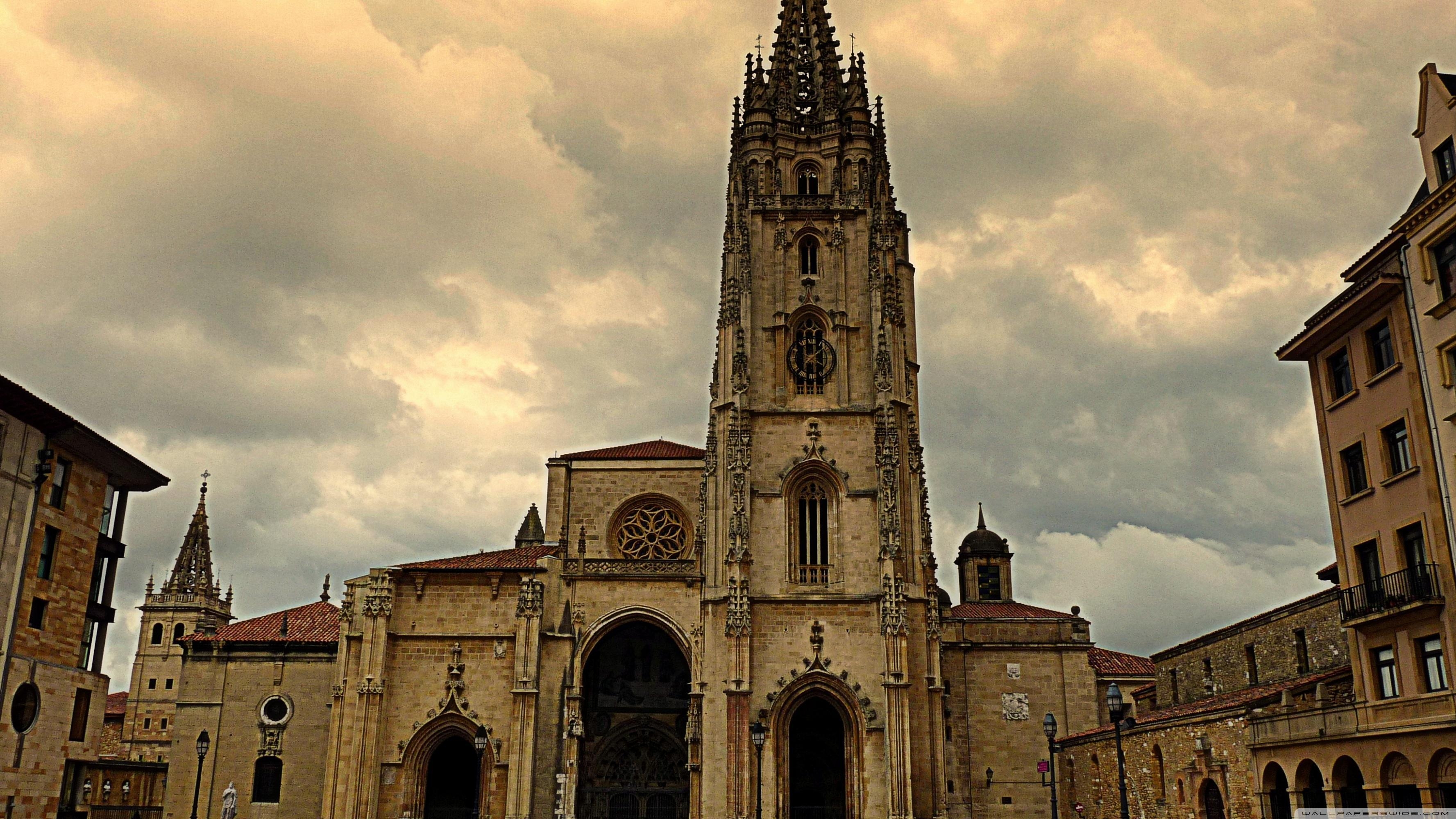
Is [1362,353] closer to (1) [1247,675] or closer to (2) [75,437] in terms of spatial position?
(1) [1247,675]

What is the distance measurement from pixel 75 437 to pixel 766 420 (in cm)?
2199

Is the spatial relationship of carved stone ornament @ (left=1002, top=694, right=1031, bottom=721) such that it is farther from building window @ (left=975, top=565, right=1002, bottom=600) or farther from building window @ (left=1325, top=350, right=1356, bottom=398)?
building window @ (left=975, top=565, right=1002, bottom=600)

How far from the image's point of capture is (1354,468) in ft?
75.5

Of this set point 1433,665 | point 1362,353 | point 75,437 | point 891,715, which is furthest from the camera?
point 891,715

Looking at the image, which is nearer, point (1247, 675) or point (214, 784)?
point (1247, 675)

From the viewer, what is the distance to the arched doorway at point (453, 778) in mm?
39688

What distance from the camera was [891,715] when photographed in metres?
36.8

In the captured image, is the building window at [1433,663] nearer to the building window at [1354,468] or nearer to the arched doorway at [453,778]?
the building window at [1354,468]

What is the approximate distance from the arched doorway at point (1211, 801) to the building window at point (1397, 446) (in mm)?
8719

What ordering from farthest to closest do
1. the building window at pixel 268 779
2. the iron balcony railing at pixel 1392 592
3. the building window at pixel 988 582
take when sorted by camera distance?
1. the building window at pixel 988 582
2. the building window at pixel 268 779
3. the iron balcony railing at pixel 1392 592

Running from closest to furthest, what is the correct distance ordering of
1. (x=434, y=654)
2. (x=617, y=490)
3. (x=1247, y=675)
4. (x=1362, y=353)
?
(x=1362, y=353), (x=1247, y=675), (x=434, y=654), (x=617, y=490)

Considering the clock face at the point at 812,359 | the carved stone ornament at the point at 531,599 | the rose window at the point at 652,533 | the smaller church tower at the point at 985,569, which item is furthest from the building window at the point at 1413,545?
the smaller church tower at the point at 985,569

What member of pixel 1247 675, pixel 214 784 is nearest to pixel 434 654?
pixel 214 784

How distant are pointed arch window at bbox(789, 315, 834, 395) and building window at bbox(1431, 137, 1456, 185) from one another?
76.9 ft
